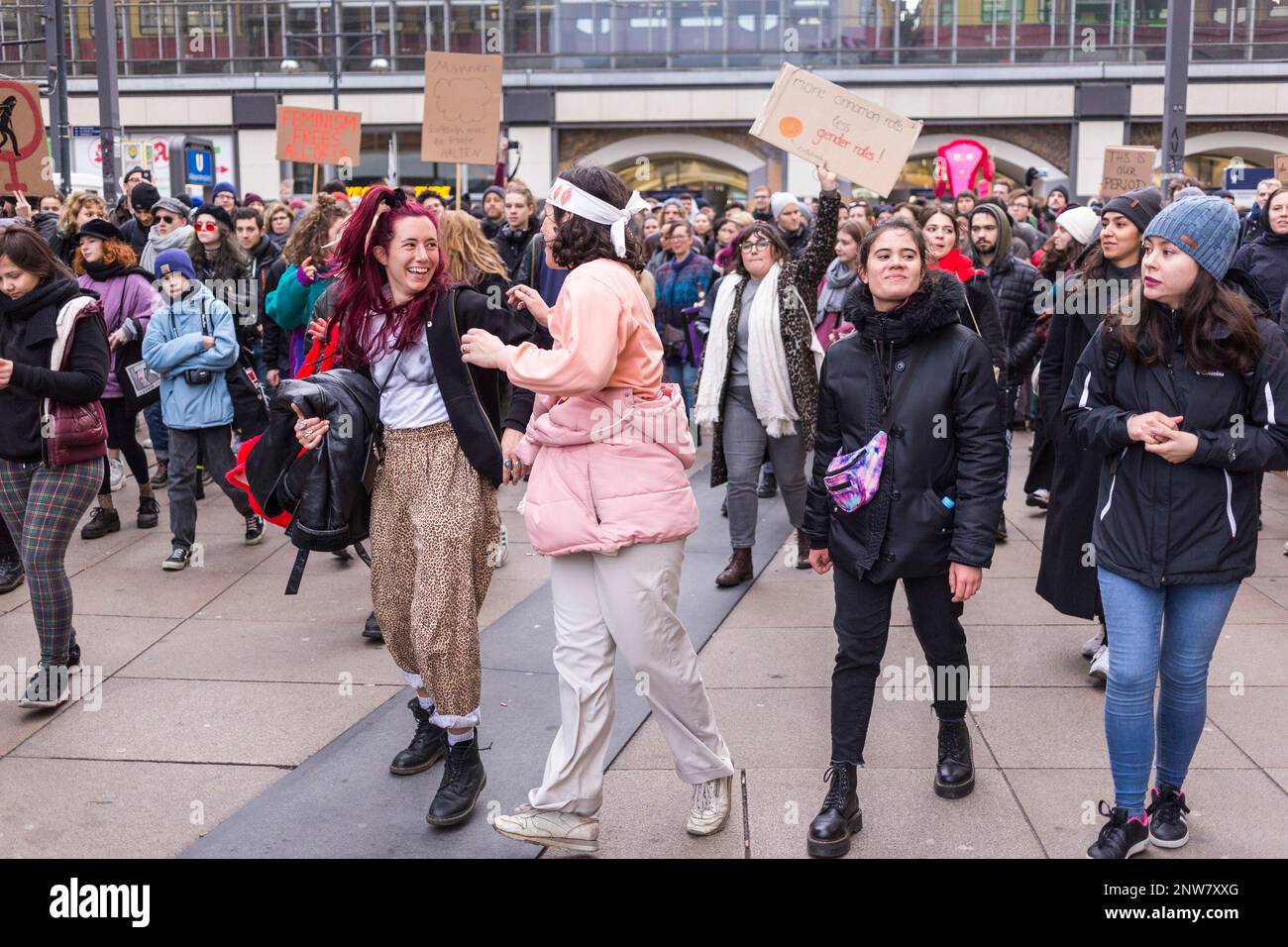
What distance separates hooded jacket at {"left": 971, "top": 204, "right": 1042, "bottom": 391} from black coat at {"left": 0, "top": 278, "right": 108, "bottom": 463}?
4815mm

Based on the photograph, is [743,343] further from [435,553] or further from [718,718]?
[435,553]

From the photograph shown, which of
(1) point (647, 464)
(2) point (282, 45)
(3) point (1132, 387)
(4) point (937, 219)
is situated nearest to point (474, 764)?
(1) point (647, 464)

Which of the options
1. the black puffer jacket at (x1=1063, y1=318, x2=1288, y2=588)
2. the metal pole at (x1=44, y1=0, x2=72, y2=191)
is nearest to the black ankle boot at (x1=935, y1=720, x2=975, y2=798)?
the black puffer jacket at (x1=1063, y1=318, x2=1288, y2=588)

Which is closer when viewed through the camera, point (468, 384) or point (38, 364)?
point (468, 384)

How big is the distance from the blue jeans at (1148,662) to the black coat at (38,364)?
3996 mm

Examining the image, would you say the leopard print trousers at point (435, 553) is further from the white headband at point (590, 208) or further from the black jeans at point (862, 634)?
the black jeans at point (862, 634)

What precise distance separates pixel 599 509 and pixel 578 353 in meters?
0.47

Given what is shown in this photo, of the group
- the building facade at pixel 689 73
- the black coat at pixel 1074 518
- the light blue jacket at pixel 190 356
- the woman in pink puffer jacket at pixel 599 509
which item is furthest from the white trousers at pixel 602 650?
the building facade at pixel 689 73

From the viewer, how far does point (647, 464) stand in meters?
3.90

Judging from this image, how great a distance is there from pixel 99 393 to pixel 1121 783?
13.7 feet

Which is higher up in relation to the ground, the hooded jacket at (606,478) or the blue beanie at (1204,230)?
the blue beanie at (1204,230)

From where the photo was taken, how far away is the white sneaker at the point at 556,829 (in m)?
3.95

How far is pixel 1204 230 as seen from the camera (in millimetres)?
3777

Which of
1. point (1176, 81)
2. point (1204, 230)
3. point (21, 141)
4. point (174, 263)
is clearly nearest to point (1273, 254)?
point (1176, 81)
